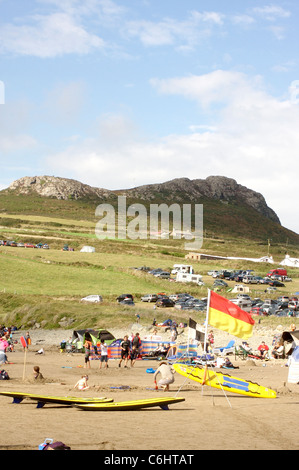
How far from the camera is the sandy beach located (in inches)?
426

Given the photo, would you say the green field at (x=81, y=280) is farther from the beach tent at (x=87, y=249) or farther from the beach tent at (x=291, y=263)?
the beach tent at (x=291, y=263)

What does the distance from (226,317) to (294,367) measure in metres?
4.93

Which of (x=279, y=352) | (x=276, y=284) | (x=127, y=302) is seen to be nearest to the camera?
(x=279, y=352)

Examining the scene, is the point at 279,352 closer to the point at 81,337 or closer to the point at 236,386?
the point at 81,337

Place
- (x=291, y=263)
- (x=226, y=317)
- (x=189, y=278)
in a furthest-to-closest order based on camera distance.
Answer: (x=291, y=263) < (x=189, y=278) < (x=226, y=317)

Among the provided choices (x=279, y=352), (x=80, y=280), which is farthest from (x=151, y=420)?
(x=80, y=280)

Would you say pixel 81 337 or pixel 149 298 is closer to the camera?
pixel 81 337

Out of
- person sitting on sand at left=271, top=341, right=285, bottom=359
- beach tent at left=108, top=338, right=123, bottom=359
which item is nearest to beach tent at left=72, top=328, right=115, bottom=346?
beach tent at left=108, top=338, right=123, bottom=359

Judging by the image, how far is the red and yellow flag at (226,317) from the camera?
1557 centimetres

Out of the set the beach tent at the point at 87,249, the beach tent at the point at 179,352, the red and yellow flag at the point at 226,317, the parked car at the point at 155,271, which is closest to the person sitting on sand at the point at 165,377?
the red and yellow flag at the point at 226,317

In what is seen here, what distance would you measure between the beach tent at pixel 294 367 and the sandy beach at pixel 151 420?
13.5 inches

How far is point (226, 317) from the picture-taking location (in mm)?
15586
